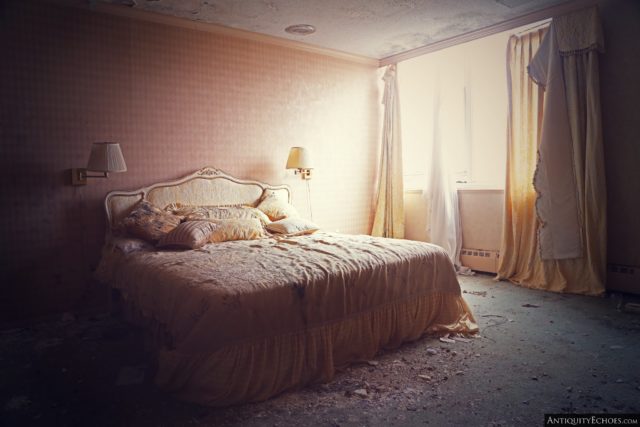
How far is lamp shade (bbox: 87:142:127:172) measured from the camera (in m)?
3.31

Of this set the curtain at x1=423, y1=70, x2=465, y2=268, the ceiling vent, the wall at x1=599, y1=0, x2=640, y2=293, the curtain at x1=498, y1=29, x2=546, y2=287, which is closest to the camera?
the wall at x1=599, y1=0, x2=640, y2=293

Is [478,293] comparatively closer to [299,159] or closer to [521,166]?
[521,166]

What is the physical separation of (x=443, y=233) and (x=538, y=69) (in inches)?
76.2

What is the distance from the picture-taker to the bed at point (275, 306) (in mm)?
2008

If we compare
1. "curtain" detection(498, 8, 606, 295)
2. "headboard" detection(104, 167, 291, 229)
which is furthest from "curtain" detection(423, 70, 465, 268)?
"headboard" detection(104, 167, 291, 229)

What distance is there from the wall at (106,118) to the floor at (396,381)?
709 mm

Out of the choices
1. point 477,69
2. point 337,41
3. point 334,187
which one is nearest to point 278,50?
point 337,41

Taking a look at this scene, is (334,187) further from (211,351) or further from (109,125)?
(211,351)

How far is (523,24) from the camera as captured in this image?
13.7ft

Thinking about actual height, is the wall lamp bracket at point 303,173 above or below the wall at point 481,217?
above

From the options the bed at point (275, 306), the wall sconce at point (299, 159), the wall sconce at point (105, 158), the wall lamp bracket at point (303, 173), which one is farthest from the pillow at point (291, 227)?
the wall sconce at point (105, 158)

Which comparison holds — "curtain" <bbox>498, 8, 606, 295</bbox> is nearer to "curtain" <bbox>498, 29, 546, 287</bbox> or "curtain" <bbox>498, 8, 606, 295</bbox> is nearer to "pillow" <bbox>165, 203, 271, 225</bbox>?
"curtain" <bbox>498, 29, 546, 287</bbox>

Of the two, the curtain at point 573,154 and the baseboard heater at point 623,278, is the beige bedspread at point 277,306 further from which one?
the baseboard heater at point 623,278

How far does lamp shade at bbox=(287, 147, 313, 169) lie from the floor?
227 centimetres
